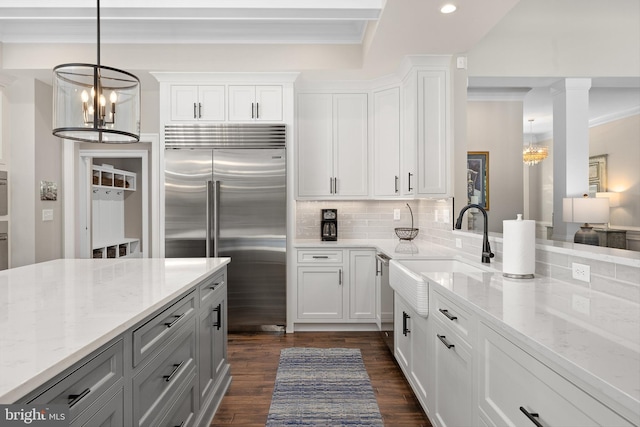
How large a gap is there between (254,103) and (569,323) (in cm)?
344

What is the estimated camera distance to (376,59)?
351cm

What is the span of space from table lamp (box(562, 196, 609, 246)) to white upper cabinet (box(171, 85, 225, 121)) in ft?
11.5

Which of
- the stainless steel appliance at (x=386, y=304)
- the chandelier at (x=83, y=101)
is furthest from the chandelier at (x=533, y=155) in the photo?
the chandelier at (x=83, y=101)

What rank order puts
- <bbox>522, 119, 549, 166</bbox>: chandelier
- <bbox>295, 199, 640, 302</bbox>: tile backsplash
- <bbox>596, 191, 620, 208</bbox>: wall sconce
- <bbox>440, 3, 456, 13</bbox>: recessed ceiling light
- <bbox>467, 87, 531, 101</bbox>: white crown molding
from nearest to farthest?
<bbox>295, 199, 640, 302</bbox>: tile backsplash → <bbox>440, 3, 456, 13</bbox>: recessed ceiling light → <bbox>596, 191, 620, 208</bbox>: wall sconce → <bbox>467, 87, 531, 101</bbox>: white crown molding → <bbox>522, 119, 549, 166</bbox>: chandelier

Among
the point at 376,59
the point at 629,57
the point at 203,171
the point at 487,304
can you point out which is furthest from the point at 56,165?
the point at 629,57

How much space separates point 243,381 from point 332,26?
329 cm

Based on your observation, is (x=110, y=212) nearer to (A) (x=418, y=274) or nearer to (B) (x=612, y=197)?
(A) (x=418, y=274)

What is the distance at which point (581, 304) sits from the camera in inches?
56.2

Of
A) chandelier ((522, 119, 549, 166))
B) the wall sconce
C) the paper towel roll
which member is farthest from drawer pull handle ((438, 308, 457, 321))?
chandelier ((522, 119, 549, 166))

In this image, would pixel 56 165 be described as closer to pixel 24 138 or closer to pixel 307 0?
pixel 24 138

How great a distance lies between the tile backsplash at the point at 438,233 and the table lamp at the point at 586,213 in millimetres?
1061

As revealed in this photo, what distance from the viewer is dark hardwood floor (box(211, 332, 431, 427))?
232 cm

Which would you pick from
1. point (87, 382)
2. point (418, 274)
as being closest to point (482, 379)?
point (418, 274)

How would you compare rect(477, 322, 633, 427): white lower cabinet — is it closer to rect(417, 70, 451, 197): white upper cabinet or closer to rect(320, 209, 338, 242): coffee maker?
rect(417, 70, 451, 197): white upper cabinet
